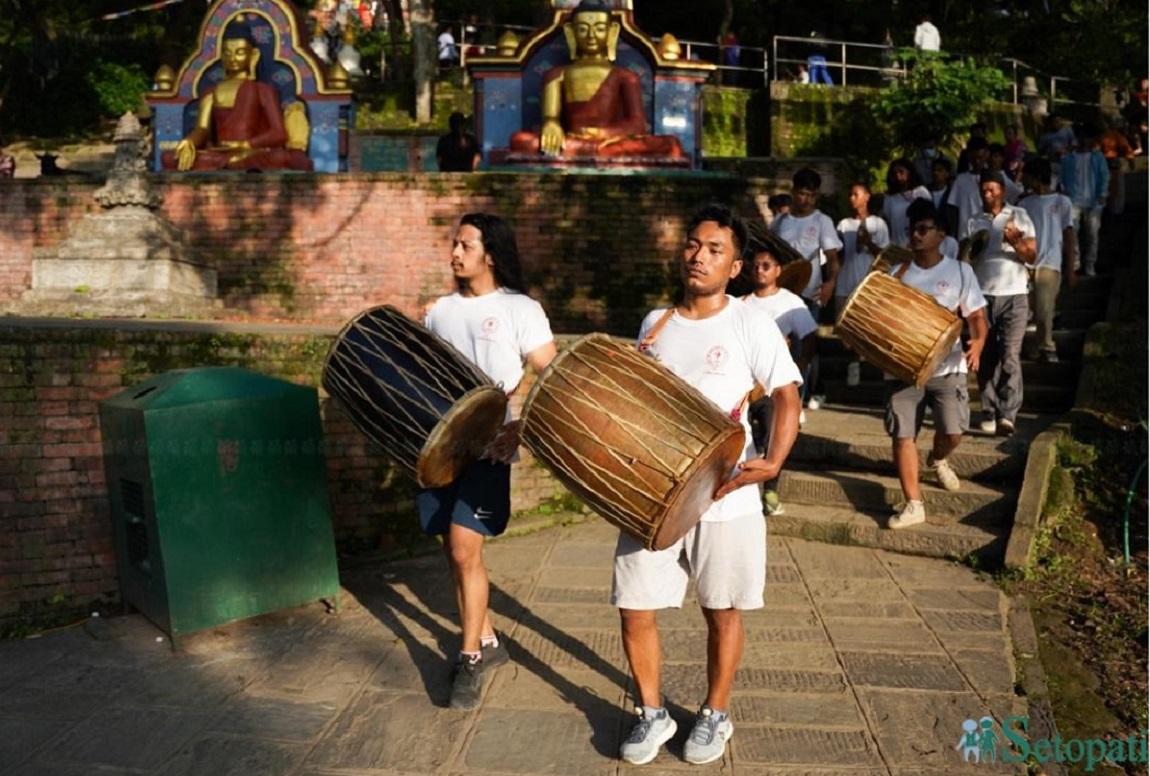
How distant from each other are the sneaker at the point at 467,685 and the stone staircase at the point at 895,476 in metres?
2.79

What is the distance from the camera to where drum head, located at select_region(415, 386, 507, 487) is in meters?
3.55

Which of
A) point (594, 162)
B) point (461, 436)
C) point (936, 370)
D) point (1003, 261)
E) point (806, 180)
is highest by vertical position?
point (594, 162)

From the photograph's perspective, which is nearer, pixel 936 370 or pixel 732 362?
pixel 732 362

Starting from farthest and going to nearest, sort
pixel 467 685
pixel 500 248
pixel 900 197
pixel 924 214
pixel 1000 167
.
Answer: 1. pixel 1000 167
2. pixel 900 197
3. pixel 924 214
4. pixel 500 248
5. pixel 467 685

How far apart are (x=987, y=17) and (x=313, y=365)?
81.4ft

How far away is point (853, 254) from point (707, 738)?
551 centimetres

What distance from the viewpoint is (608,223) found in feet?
35.2

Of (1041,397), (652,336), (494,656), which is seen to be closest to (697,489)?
(652,336)

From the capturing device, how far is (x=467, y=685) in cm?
391

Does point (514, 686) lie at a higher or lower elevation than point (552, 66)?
lower

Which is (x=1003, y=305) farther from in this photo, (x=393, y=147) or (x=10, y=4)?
(x=10, y=4)

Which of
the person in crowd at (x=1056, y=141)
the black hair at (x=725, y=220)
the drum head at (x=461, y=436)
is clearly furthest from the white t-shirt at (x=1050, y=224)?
the drum head at (x=461, y=436)

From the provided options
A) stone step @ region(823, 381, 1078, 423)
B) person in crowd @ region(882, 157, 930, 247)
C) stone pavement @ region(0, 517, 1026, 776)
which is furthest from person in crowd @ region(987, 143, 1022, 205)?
stone pavement @ region(0, 517, 1026, 776)

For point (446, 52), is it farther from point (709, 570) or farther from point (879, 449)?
point (709, 570)
